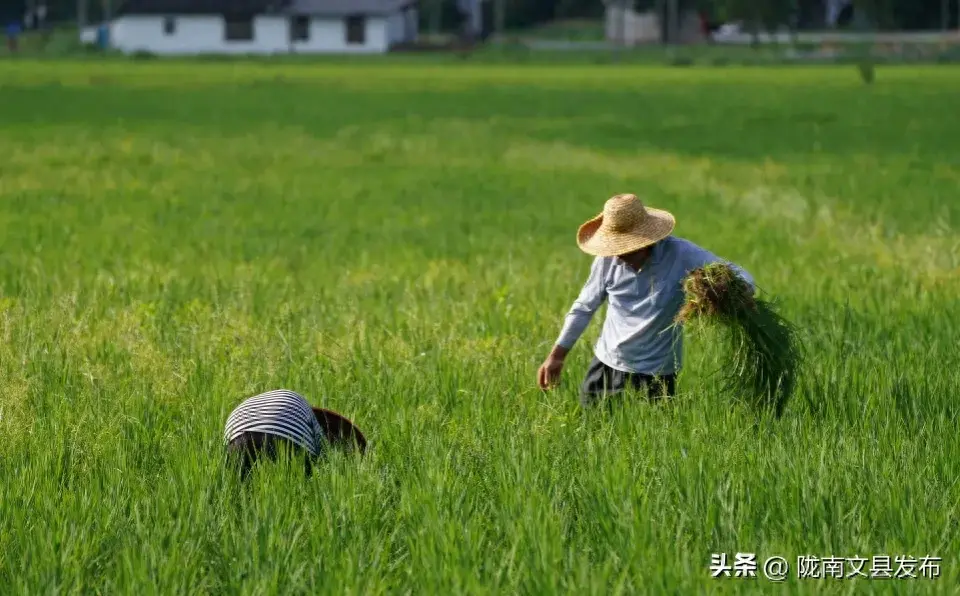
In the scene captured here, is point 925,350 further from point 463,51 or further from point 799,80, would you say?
point 463,51

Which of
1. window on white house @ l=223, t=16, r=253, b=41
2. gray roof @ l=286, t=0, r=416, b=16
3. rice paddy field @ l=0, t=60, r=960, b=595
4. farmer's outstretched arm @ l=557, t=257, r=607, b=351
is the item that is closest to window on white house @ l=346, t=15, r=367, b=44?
gray roof @ l=286, t=0, r=416, b=16

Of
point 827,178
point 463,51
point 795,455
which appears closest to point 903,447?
point 795,455

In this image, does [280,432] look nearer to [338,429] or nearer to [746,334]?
[338,429]

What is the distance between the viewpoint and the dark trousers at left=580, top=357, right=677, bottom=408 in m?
5.49

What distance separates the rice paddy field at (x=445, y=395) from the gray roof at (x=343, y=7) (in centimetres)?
6168

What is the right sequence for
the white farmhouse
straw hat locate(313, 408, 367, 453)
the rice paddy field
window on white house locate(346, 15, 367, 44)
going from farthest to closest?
window on white house locate(346, 15, 367, 44), the white farmhouse, straw hat locate(313, 408, 367, 453), the rice paddy field

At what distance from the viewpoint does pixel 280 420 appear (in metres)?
4.70

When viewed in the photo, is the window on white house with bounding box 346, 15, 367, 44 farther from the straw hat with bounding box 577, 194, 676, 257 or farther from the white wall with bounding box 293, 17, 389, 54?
the straw hat with bounding box 577, 194, 676, 257

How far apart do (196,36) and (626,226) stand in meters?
78.4

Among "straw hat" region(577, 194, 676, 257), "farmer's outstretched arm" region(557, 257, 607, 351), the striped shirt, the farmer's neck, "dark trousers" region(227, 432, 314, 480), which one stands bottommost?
"dark trousers" region(227, 432, 314, 480)

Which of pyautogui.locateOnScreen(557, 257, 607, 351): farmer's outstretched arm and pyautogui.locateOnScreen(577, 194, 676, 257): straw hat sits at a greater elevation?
pyautogui.locateOnScreen(577, 194, 676, 257): straw hat

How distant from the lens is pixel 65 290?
8914 mm

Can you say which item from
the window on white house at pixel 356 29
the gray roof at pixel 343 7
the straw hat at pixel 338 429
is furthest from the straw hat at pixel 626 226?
the window on white house at pixel 356 29

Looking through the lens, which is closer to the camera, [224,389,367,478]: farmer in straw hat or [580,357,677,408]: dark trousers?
[224,389,367,478]: farmer in straw hat
